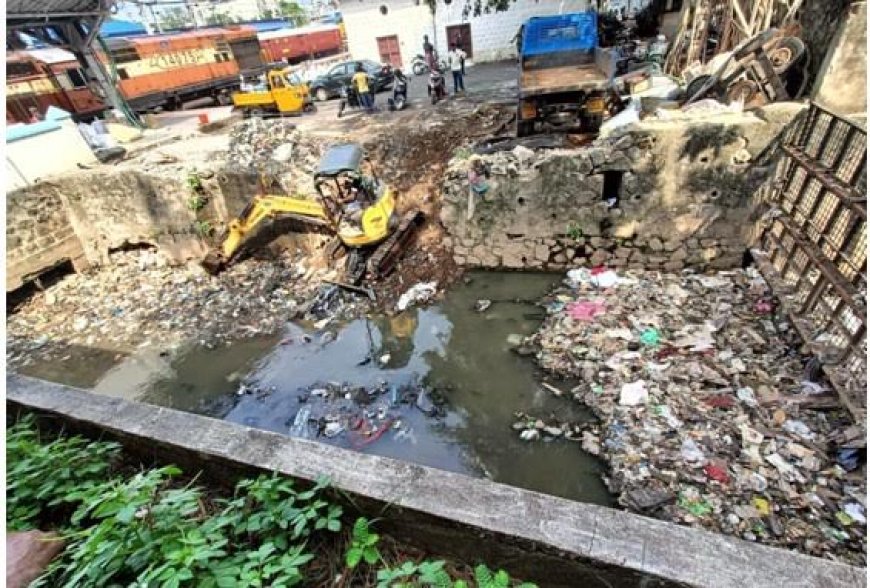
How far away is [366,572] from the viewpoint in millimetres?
1657

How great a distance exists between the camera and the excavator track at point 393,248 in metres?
6.41

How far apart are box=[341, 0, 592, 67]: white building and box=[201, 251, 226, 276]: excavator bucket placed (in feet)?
41.6

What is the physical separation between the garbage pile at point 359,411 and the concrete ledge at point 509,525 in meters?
2.31

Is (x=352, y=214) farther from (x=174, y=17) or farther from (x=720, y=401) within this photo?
(x=174, y=17)

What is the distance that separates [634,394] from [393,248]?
3.94 metres

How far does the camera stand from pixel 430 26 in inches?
642

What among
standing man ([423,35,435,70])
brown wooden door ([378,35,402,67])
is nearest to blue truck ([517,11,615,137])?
standing man ([423,35,435,70])

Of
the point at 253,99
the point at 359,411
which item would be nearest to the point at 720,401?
the point at 359,411

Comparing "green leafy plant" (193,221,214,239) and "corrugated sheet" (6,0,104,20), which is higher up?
"corrugated sheet" (6,0,104,20)

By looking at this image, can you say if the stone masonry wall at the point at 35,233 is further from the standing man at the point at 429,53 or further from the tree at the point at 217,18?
the tree at the point at 217,18

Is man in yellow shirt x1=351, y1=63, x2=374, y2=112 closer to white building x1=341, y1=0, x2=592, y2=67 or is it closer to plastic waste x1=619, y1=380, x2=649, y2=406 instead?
white building x1=341, y1=0, x2=592, y2=67

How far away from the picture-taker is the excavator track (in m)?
6.41

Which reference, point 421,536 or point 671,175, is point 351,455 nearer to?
point 421,536

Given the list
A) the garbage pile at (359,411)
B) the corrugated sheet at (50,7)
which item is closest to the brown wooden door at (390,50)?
the corrugated sheet at (50,7)
